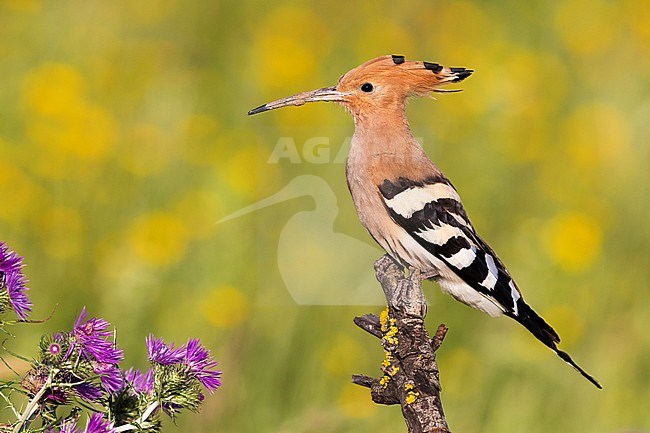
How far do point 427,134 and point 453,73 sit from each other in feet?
4.53

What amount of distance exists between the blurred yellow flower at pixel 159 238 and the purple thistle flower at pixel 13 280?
7.78ft

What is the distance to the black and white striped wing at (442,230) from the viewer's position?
7.72 ft

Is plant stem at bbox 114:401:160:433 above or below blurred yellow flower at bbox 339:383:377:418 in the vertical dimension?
below

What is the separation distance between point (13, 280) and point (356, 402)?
210cm

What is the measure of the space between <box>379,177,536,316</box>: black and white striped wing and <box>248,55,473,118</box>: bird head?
0.21m

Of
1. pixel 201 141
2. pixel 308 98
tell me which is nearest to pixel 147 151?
pixel 201 141

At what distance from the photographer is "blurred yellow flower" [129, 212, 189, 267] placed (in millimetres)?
3906

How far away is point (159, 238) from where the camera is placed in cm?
398

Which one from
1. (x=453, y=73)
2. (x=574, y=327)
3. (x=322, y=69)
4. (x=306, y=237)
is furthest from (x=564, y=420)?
(x=322, y=69)

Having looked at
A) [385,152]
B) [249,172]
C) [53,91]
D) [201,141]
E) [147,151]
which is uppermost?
[53,91]

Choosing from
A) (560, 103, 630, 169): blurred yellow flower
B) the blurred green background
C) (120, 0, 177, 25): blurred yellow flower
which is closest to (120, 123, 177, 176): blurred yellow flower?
the blurred green background

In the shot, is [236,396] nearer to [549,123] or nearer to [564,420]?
[564,420]

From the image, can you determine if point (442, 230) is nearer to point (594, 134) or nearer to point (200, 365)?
point (200, 365)

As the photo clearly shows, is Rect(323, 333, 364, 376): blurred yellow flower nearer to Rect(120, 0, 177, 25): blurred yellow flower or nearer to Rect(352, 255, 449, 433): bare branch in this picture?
Rect(352, 255, 449, 433): bare branch
